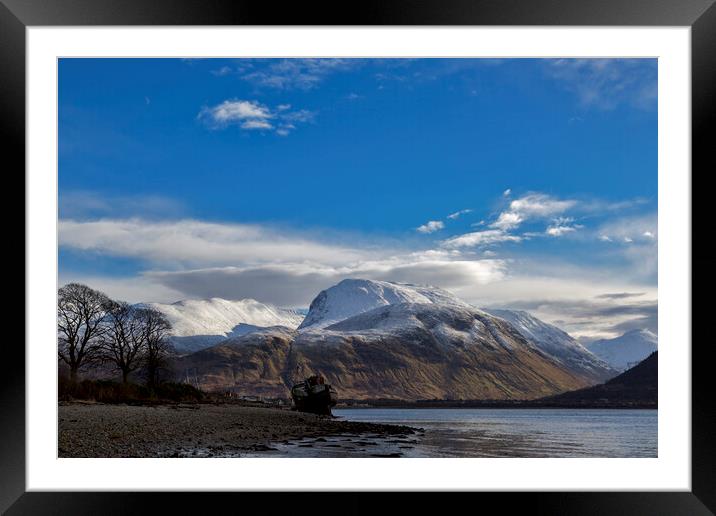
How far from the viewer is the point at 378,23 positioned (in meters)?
3.51

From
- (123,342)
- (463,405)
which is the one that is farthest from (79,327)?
(463,405)

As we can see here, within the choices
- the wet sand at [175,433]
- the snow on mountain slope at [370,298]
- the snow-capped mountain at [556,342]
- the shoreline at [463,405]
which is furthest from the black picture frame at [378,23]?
the snow on mountain slope at [370,298]

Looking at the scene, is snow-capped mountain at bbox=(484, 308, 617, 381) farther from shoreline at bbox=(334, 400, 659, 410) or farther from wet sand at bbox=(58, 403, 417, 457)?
wet sand at bbox=(58, 403, 417, 457)

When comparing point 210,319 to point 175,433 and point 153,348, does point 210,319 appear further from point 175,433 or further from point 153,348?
point 175,433

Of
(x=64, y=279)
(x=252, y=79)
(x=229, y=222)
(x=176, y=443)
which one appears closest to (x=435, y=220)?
(x=229, y=222)

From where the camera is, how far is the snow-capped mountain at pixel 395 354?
46.0m

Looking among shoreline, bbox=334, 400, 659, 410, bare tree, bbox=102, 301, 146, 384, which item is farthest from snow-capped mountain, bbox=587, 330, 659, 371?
bare tree, bbox=102, 301, 146, 384

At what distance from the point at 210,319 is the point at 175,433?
1152 inches

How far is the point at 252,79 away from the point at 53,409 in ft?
95.5

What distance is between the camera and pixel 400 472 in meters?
3.66

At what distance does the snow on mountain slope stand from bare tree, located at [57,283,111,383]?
34.8 meters

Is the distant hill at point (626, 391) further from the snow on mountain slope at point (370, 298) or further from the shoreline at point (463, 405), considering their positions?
the snow on mountain slope at point (370, 298)

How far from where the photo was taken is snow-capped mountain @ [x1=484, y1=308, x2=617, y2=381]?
1757 inches

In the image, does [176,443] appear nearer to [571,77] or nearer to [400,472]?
[400,472]
